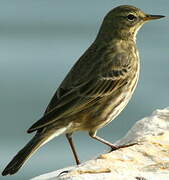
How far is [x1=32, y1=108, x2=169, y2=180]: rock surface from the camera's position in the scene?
7.18m

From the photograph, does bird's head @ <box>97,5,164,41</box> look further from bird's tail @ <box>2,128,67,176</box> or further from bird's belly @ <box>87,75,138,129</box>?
bird's tail @ <box>2,128,67,176</box>

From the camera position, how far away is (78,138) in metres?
13.5

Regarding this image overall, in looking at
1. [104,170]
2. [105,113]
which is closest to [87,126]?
[105,113]

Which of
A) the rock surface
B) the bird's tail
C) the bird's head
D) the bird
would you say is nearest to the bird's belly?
the bird

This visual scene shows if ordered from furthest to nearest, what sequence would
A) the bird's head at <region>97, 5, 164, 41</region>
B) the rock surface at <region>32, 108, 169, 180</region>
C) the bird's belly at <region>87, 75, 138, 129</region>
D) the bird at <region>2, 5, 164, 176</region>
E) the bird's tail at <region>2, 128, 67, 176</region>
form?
the bird's head at <region>97, 5, 164, 41</region> → the bird's belly at <region>87, 75, 138, 129</region> → the bird at <region>2, 5, 164, 176</region> → the bird's tail at <region>2, 128, 67, 176</region> → the rock surface at <region>32, 108, 169, 180</region>

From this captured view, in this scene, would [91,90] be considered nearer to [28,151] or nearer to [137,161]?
[28,151]

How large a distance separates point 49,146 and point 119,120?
3.84 ft

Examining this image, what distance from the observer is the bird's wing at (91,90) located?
8.55m

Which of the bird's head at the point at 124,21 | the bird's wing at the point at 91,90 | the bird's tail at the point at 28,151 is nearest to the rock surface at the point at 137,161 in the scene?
the bird's tail at the point at 28,151

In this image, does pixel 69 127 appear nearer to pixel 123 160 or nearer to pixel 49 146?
pixel 123 160

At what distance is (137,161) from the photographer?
7.64 meters

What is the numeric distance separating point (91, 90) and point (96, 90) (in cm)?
8

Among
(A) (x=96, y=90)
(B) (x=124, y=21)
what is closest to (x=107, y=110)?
(A) (x=96, y=90)

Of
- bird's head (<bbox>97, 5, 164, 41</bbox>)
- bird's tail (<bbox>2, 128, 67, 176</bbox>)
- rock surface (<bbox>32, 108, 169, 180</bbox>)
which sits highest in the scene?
bird's head (<bbox>97, 5, 164, 41</bbox>)
